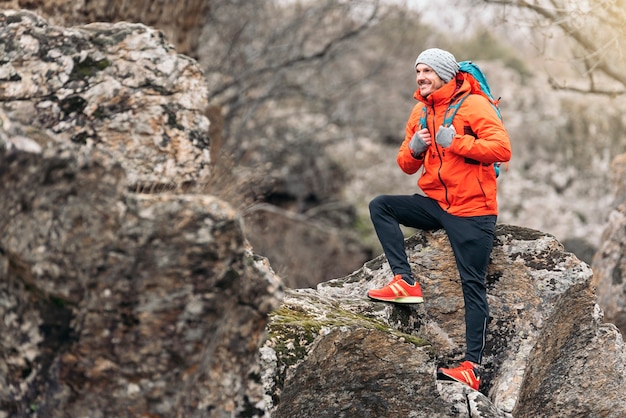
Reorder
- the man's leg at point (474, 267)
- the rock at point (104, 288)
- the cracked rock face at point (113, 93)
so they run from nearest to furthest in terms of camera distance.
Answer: the rock at point (104, 288), the cracked rock face at point (113, 93), the man's leg at point (474, 267)

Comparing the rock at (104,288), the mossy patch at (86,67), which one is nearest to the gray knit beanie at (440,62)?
the mossy patch at (86,67)

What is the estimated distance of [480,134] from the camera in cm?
486

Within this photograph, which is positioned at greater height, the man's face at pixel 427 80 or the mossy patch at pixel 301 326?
the man's face at pixel 427 80

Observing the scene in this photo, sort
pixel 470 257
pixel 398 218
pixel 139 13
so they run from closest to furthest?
pixel 470 257
pixel 398 218
pixel 139 13

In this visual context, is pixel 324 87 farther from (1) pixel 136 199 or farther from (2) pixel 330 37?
(1) pixel 136 199

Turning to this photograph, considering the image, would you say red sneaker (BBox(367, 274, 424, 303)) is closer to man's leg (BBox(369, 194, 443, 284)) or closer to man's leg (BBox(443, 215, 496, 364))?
man's leg (BBox(369, 194, 443, 284))

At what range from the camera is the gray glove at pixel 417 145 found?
16.5 feet

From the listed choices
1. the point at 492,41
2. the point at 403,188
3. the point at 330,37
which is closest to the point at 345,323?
the point at 330,37

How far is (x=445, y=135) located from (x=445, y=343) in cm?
132

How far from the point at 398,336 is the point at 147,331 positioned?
2.01 meters

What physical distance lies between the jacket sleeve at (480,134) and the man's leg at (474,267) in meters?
0.39

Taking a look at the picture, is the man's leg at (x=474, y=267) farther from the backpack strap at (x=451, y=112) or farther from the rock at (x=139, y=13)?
the rock at (x=139, y=13)

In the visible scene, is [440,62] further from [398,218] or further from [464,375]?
[464,375]

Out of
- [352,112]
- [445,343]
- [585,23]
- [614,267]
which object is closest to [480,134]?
[445,343]
